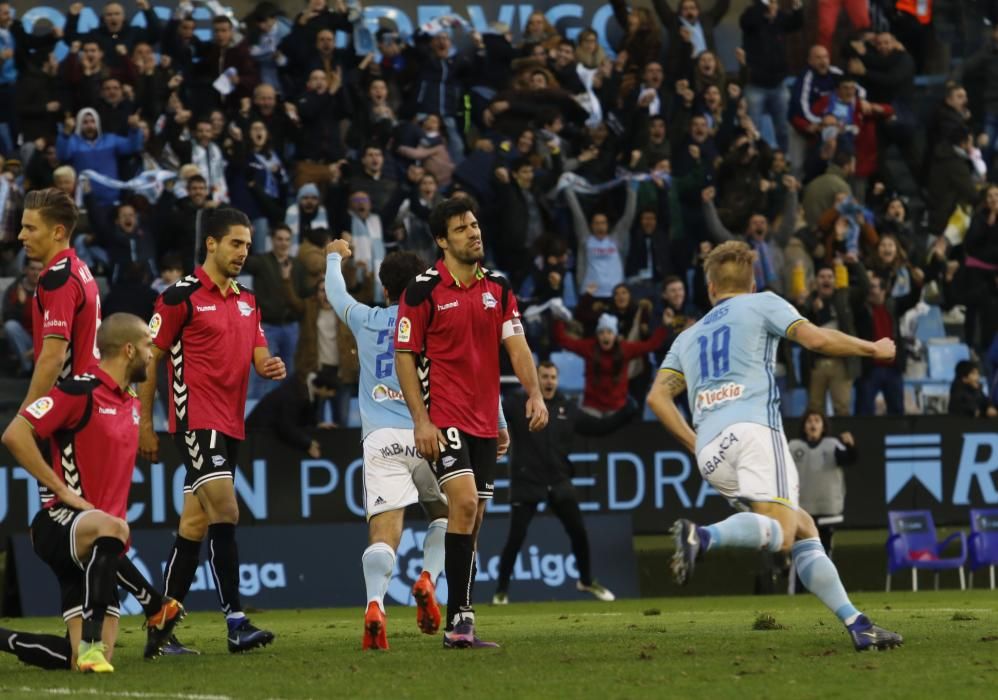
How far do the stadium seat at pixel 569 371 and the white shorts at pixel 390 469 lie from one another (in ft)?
31.5

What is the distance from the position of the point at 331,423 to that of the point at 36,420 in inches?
414

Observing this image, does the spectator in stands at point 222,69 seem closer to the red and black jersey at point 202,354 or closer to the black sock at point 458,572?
the red and black jersey at point 202,354

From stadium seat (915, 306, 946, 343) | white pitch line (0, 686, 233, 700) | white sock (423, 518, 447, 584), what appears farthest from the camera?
stadium seat (915, 306, 946, 343)

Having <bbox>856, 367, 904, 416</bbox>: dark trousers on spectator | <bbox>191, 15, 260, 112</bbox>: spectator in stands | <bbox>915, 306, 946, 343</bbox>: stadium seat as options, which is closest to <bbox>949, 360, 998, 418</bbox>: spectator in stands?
<bbox>856, 367, 904, 416</bbox>: dark trousers on spectator

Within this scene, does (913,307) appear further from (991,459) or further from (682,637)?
(682,637)

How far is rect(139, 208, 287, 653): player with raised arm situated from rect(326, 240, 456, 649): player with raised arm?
78cm

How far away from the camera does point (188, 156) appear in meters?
20.3

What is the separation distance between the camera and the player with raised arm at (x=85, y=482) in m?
8.33

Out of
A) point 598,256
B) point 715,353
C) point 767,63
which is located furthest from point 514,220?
point 715,353

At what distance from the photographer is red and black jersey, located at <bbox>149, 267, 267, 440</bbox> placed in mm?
9969

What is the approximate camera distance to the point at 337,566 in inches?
716

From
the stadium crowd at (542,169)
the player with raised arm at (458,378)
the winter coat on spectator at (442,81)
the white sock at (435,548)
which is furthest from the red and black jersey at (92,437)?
the winter coat on spectator at (442,81)

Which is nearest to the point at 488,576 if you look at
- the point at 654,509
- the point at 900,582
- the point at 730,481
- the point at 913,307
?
the point at 654,509

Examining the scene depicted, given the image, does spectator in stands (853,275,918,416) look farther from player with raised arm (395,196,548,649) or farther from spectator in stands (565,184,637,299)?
player with raised arm (395,196,548,649)
